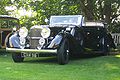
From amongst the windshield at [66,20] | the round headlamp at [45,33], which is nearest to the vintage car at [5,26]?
the windshield at [66,20]

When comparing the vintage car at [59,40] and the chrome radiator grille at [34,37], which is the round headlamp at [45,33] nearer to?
the vintage car at [59,40]

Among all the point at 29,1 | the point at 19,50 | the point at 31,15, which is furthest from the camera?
the point at 31,15

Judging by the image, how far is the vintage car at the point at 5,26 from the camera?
14844 millimetres

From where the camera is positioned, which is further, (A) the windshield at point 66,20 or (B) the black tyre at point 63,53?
(A) the windshield at point 66,20

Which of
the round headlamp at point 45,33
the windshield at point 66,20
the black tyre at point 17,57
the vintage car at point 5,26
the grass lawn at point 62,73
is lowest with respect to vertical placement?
the black tyre at point 17,57

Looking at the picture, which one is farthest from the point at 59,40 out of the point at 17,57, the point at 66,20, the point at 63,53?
the point at 66,20

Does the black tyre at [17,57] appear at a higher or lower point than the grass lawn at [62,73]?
lower

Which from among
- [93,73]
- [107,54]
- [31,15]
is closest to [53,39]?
[93,73]

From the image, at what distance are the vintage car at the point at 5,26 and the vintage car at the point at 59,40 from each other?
2285 mm

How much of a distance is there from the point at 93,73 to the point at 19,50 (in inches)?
125

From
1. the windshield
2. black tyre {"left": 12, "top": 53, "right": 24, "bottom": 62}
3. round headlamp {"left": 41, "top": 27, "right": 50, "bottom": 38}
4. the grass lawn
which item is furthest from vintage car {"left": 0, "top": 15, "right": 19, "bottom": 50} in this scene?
the grass lawn

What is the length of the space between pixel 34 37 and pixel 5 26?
466 centimetres

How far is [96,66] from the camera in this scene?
34.9 ft

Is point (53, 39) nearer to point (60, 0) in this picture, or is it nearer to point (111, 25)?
point (60, 0)
